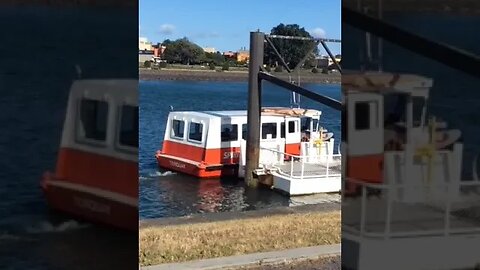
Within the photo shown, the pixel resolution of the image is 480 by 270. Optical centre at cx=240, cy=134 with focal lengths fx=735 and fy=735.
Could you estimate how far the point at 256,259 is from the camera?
6211mm

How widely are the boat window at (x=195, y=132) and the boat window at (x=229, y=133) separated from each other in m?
0.65

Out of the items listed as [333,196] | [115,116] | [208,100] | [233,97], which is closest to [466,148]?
[115,116]

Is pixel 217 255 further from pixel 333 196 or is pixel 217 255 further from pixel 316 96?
pixel 333 196

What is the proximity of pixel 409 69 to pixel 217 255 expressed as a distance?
3.96 meters

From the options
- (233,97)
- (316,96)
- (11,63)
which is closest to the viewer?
(11,63)

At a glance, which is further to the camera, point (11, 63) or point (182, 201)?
point (182, 201)

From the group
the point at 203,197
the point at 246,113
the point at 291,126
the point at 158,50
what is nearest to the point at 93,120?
the point at 203,197

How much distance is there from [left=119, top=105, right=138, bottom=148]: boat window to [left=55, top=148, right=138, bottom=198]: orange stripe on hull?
0.07 meters

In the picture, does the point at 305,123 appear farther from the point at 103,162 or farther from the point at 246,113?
the point at 103,162

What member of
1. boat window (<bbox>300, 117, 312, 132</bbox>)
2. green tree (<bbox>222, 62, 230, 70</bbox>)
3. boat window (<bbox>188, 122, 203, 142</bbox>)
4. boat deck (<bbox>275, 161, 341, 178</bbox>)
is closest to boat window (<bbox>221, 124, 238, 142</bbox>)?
boat window (<bbox>188, 122, 203, 142</bbox>)

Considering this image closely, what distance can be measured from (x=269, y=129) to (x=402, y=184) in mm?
17749

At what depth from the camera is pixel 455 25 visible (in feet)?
9.71

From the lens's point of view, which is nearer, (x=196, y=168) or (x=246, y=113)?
(x=196, y=168)

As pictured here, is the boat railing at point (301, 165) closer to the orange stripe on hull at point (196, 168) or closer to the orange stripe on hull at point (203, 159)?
the orange stripe on hull at point (203, 159)
